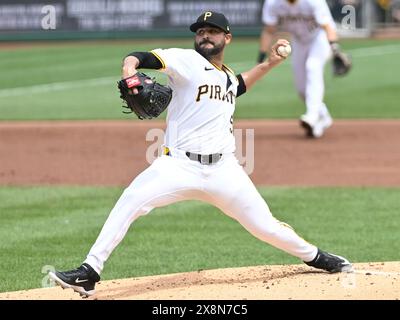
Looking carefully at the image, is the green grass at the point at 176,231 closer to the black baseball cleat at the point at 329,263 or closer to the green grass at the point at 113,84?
the black baseball cleat at the point at 329,263

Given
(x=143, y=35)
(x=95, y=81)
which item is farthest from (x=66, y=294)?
(x=143, y=35)

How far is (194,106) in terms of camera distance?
6148 millimetres

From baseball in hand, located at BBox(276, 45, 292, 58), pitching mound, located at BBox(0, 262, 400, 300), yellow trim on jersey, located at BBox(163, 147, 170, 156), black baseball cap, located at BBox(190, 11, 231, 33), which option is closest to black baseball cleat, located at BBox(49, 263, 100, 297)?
pitching mound, located at BBox(0, 262, 400, 300)

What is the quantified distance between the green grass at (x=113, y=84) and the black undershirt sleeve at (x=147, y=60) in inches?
422

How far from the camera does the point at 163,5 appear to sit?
29828 millimetres

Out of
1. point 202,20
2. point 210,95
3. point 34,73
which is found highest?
point 202,20

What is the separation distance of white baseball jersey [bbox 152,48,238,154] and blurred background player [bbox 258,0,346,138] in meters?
7.42

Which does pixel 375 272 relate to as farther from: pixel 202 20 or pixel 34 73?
pixel 34 73

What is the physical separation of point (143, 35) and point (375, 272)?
23209 millimetres

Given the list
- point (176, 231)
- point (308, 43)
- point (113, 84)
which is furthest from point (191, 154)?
point (113, 84)

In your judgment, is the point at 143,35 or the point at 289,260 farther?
the point at 143,35

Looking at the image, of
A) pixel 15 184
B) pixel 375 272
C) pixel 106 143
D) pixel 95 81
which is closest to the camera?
pixel 375 272

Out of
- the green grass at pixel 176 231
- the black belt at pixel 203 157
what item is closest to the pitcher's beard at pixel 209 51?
the black belt at pixel 203 157

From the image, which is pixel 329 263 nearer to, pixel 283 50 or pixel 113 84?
pixel 283 50
